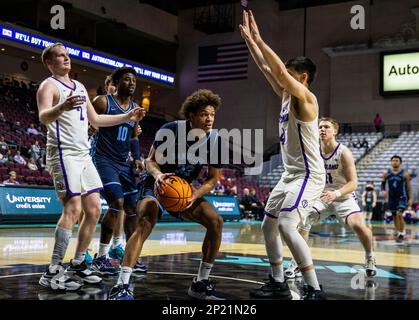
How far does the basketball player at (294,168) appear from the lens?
14.2 feet

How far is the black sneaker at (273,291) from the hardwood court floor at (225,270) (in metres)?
0.09

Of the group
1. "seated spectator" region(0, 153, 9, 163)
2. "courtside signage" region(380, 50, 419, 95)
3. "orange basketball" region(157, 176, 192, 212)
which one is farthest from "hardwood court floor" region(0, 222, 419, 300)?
"courtside signage" region(380, 50, 419, 95)

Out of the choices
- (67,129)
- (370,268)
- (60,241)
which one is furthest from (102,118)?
(370,268)

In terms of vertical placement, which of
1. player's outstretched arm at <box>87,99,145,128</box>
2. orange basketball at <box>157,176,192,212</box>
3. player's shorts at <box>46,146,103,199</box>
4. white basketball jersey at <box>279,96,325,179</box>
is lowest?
orange basketball at <box>157,176,192,212</box>

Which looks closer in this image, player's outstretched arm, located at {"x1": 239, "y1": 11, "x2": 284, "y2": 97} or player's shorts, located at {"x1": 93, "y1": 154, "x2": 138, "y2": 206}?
player's outstretched arm, located at {"x1": 239, "y1": 11, "x2": 284, "y2": 97}

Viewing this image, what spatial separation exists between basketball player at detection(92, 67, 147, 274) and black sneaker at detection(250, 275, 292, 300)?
148 centimetres

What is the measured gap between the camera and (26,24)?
2428 cm

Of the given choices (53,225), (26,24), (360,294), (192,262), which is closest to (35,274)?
(192,262)

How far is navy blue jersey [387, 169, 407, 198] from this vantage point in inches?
450

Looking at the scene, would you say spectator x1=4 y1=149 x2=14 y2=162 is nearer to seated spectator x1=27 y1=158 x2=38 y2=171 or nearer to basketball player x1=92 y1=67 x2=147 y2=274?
seated spectator x1=27 y1=158 x2=38 y2=171

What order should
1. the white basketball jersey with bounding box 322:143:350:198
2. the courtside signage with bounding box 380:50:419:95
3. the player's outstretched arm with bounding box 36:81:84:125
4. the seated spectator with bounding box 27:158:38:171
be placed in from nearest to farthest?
the player's outstretched arm with bounding box 36:81:84:125 < the white basketball jersey with bounding box 322:143:350:198 < the seated spectator with bounding box 27:158:38:171 < the courtside signage with bounding box 380:50:419:95

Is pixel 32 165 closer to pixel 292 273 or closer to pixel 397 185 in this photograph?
pixel 397 185

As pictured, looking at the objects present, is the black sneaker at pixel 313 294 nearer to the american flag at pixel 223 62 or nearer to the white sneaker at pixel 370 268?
the white sneaker at pixel 370 268

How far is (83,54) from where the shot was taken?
81.9ft
